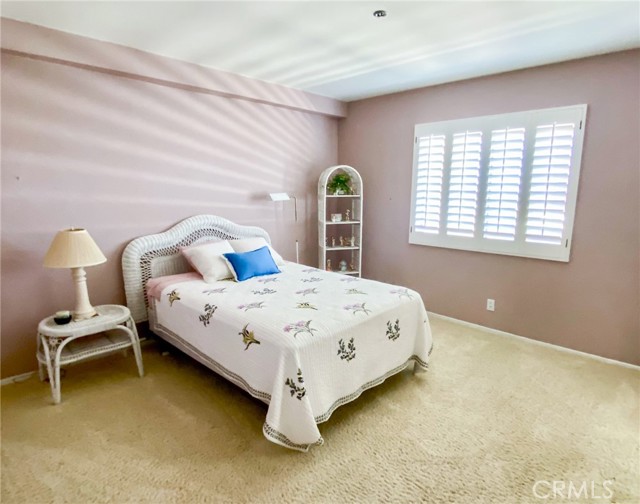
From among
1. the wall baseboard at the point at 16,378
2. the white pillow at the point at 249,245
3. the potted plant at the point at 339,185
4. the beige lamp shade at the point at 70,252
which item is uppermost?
the potted plant at the point at 339,185

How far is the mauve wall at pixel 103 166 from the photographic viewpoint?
260 cm

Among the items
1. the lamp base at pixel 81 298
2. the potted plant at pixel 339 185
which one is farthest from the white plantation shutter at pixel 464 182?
the lamp base at pixel 81 298

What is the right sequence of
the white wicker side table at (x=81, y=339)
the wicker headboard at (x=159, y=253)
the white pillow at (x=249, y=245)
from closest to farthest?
the white wicker side table at (x=81, y=339), the wicker headboard at (x=159, y=253), the white pillow at (x=249, y=245)

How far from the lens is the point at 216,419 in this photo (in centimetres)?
227

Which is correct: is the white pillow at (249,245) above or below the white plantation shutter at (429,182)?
below

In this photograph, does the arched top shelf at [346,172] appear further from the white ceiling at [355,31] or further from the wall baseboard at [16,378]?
the wall baseboard at [16,378]

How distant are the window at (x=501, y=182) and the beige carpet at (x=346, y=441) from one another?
4.01 feet

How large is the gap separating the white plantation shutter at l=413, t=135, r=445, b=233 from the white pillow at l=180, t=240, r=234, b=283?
7.15 ft

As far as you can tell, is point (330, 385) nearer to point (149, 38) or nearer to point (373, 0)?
point (373, 0)

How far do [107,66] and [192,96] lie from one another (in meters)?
0.78

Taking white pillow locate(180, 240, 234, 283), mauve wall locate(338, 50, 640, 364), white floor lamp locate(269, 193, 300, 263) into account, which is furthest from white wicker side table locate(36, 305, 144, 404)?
mauve wall locate(338, 50, 640, 364)

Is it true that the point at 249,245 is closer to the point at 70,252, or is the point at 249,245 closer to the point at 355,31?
the point at 70,252

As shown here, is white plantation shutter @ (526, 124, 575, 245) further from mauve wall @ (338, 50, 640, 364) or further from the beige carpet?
the beige carpet

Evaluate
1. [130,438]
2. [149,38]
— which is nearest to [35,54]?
[149,38]
